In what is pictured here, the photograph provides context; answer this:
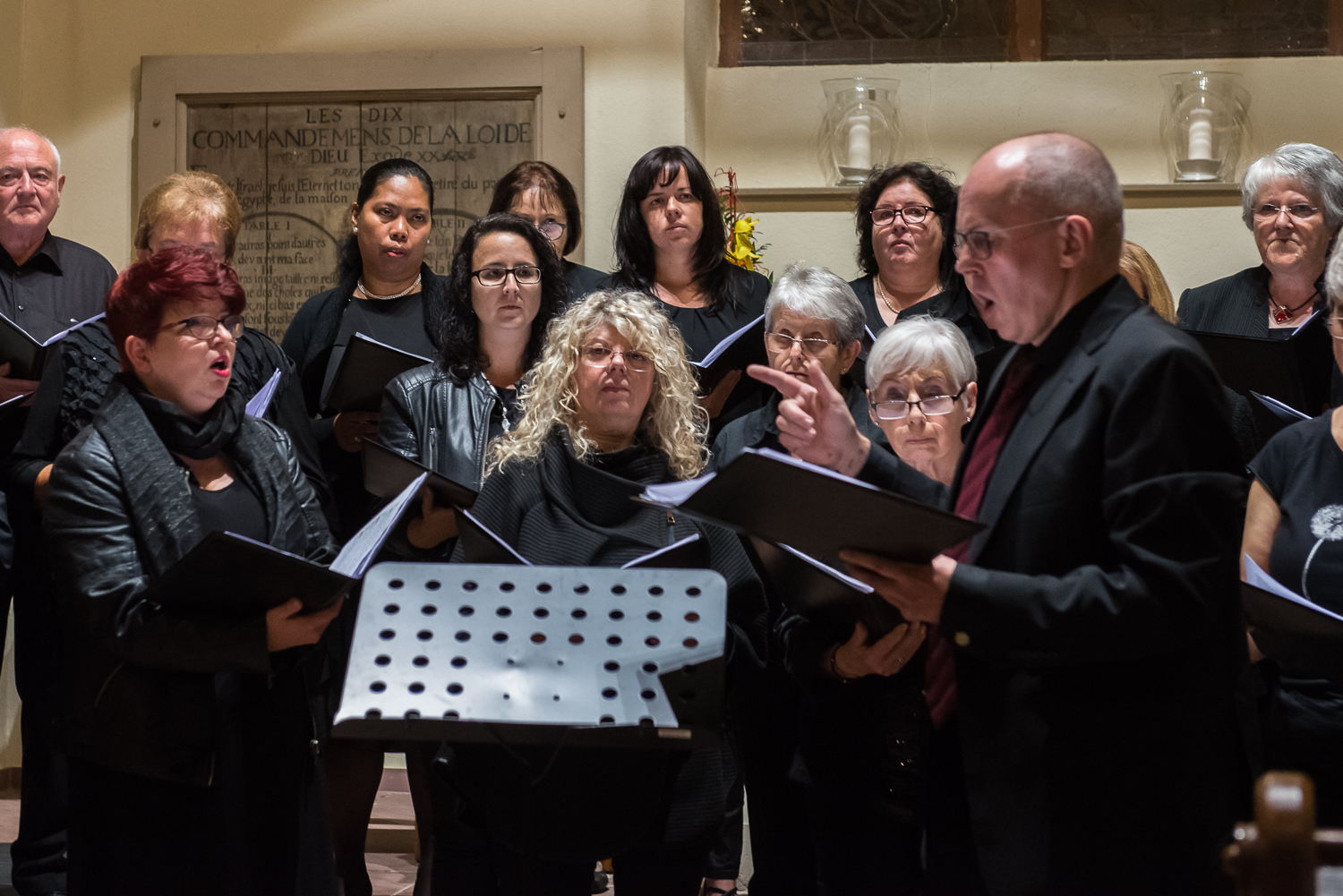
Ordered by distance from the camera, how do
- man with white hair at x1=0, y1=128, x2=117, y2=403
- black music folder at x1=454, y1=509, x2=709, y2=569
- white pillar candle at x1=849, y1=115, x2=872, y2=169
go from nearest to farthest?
1. black music folder at x1=454, y1=509, x2=709, y2=569
2. man with white hair at x1=0, y1=128, x2=117, y2=403
3. white pillar candle at x1=849, y1=115, x2=872, y2=169

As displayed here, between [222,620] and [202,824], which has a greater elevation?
[222,620]

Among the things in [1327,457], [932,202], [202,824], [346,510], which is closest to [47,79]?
[346,510]

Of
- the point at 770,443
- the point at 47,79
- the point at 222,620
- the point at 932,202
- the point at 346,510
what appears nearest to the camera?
the point at 222,620

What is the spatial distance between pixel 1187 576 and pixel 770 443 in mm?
1247

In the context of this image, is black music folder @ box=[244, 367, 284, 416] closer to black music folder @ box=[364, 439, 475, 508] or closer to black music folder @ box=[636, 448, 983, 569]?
black music folder @ box=[364, 439, 475, 508]

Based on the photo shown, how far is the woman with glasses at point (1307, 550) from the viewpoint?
8.18 ft

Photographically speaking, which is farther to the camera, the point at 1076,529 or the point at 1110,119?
the point at 1110,119

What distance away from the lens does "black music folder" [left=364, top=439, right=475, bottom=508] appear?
2.53 meters

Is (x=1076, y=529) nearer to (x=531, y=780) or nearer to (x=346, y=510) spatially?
(x=531, y=780)

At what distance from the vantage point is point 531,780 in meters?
2.24

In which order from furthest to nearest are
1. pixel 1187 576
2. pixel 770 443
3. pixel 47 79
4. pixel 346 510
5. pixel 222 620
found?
pixel 47 79, pixel 346 510, pixel 770 443, pixel 222 620, pixel 1187 576

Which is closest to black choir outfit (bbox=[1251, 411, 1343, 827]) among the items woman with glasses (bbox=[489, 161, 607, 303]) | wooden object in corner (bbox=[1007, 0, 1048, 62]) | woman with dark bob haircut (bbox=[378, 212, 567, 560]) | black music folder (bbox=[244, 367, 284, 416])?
woman with dark bob haircut (bbox=[378, 212, 567, 560])

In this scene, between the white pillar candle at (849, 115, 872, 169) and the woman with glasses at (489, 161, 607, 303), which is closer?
the woman with glasses at (489, 161, 607, 303)

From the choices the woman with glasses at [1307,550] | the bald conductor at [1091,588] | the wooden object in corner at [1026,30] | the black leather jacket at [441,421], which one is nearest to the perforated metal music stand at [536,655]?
the bald conductor at [1091,588]
